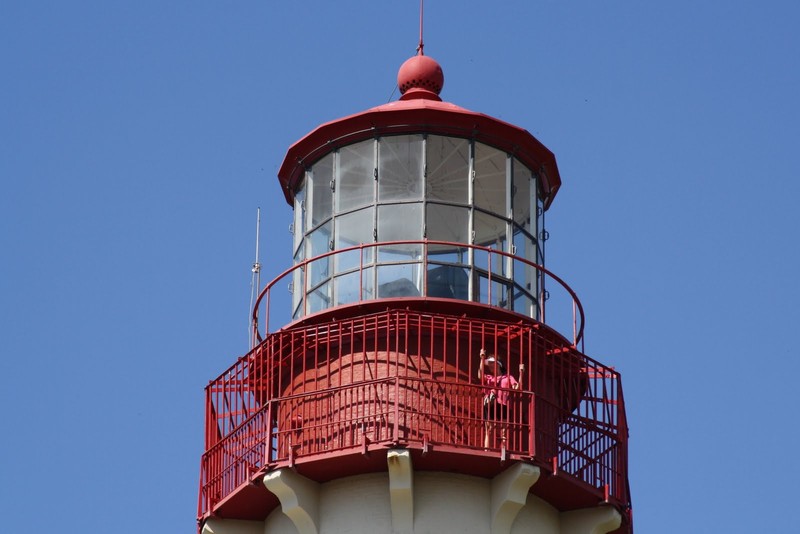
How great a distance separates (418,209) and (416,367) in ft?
8.96

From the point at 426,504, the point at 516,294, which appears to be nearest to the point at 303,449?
the point at 426,504

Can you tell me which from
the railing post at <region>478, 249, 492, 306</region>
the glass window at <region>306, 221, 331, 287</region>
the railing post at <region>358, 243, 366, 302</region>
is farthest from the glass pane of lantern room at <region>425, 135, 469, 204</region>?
the glass window at <region>306, 221, 331, 287</region>

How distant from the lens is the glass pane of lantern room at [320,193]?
117 ft

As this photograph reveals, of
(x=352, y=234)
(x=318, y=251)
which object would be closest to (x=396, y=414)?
(x=352, y=234)

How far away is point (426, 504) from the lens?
107ft

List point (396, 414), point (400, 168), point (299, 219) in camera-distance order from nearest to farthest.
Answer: point (396, 414) → point (400, 168) → point (299, 219)

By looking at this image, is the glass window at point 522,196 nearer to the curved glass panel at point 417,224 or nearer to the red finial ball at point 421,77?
the curved glass panel at point 417,224

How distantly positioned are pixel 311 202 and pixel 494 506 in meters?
5.78

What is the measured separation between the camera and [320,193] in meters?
35.8

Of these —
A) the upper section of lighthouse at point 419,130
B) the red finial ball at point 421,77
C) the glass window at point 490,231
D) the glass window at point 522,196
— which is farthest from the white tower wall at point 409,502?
the red finial ball at point 421,77

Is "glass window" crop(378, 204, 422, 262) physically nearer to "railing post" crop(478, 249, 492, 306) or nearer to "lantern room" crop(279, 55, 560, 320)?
"lantern room" crop(279, 55, 560, 320)

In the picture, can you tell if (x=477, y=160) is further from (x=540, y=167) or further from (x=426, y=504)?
(x=426, y=504)

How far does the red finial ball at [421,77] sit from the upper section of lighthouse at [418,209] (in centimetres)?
43

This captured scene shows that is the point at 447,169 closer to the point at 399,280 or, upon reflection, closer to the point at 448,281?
the point at 448,281
